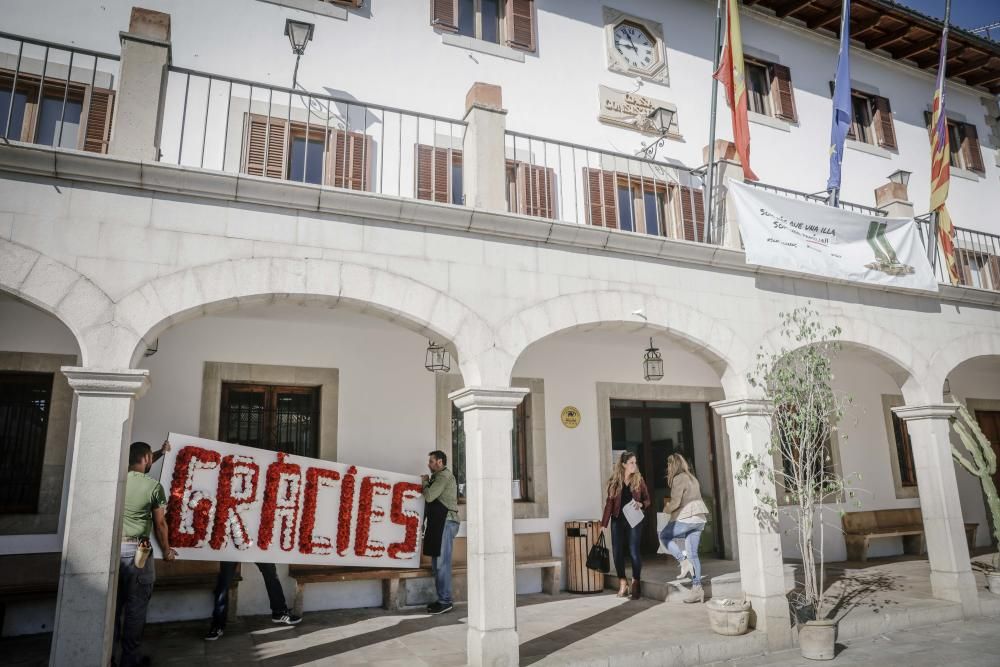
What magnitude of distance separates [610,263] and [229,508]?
462 centimetres

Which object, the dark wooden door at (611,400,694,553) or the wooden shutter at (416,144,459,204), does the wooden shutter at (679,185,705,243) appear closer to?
the dark wooden door at (611,400,694,553)

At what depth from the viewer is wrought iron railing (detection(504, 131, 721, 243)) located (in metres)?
9.10

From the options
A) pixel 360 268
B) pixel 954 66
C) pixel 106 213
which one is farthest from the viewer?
pixel 954 66

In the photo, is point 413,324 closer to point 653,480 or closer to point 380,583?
point 380,583

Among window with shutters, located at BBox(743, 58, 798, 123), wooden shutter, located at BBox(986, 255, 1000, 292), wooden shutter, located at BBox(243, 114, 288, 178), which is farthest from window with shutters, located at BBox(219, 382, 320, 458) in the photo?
wooden shutter, located at BBox(986, 255, 1000, 292)

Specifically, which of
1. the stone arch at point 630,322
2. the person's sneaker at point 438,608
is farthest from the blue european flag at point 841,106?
the person's sneaker at point 438,608

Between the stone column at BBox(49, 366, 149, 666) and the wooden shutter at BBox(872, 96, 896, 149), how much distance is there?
40.6 ft

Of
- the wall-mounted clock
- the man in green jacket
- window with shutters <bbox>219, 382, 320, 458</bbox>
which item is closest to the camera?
the man in green jacket

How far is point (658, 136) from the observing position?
10.4 m

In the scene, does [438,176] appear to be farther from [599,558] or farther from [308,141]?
[599,558]

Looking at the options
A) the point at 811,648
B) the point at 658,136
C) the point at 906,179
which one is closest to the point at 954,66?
the point at 906,179

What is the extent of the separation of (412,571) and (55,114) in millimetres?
6297

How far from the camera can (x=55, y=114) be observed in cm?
748

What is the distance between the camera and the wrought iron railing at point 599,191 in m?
9.10
